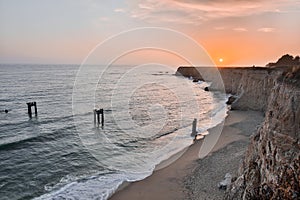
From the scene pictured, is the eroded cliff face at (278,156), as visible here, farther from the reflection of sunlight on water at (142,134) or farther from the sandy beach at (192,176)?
the reflection of sunlight on water at (142,134)

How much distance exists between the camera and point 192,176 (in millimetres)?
14461

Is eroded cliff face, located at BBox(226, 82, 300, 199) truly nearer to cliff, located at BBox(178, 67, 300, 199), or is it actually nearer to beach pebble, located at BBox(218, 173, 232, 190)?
cliff, located at BBox(178, 67, 300, 199)

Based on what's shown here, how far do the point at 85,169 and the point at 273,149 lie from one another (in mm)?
12739

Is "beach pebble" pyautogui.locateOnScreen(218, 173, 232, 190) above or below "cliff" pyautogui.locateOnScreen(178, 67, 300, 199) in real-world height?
below

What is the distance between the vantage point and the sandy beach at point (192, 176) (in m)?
12.4

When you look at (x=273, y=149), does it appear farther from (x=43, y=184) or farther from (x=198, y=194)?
(x=43, y=184)

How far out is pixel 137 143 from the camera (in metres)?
22.0

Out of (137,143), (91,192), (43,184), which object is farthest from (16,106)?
(91,192)

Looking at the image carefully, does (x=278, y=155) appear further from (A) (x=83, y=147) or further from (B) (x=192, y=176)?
(A) (x=83, y=147)

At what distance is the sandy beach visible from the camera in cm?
1239

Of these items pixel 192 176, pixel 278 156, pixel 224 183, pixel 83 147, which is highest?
pixel 278 156

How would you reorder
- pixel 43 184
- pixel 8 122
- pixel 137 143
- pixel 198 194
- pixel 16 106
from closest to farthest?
pixel 198 194
pixel 43 184
pixel 137 143
pixel 8 122
pixel 16 106

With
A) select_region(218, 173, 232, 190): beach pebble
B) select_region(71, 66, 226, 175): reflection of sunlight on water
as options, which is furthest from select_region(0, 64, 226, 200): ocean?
select_region(218, 173, 232, 190): beach pebble

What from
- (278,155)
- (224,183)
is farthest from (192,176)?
(278,155)
